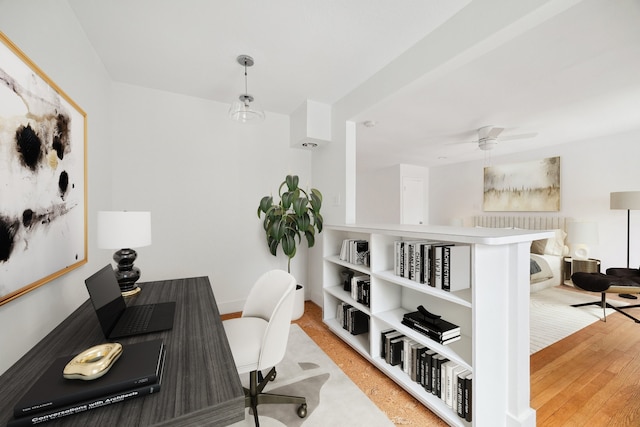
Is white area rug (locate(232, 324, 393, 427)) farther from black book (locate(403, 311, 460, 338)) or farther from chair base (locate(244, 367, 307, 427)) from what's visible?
black book (locate(403, 311, 460, 338))

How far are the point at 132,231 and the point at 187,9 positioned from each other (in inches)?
53.8

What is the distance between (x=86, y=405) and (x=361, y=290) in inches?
72.3

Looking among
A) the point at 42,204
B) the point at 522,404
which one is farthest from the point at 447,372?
the point at 42,204

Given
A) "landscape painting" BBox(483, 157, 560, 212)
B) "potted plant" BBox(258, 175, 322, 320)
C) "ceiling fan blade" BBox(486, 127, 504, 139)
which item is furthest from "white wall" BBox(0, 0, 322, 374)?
"landscape painting" BBox(483, 157, 560, 212)

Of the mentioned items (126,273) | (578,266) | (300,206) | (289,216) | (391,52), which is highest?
(391,52)

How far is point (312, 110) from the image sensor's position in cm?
282

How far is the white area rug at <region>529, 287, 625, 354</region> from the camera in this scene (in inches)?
98.3

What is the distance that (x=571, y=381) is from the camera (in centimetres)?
184

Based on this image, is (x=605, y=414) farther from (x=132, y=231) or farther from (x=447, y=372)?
(x=132, y=231)

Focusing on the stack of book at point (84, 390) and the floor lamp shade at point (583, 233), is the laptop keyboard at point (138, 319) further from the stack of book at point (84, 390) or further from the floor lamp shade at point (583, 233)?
the floor lamp shade at point (583, 233)

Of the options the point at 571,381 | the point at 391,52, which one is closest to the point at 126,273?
the point at 391,52

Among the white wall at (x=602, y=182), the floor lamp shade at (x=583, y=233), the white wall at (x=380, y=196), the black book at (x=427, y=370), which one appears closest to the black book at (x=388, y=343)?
the black book at (x=427, y=370)

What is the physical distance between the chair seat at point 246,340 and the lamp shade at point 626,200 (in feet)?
15.6

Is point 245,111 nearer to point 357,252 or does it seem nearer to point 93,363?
point 357,252
